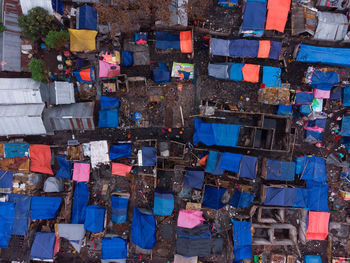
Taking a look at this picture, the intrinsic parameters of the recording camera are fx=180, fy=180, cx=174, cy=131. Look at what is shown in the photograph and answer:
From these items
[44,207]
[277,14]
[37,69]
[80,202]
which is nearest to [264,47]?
[277,14]

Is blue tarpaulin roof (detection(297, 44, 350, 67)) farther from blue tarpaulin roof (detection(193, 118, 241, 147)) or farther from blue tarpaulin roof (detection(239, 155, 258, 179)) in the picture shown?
blue tarpaulin roof (detection(239, 155, 258, 179))

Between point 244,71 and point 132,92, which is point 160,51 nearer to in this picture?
point 132,92

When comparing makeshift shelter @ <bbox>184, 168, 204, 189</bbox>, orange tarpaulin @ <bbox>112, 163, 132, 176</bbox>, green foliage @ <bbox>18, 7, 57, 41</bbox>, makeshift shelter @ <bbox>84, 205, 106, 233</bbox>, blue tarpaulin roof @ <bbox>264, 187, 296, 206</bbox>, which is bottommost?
makeshift shelter @ <bbox>84, 205, 106, 233</bbox>

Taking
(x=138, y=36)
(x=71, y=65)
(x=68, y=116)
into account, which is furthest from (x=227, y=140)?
(x=71, y=65)

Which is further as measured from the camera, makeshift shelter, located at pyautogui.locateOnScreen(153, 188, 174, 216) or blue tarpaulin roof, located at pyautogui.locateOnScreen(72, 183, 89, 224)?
blue tarpaulin roof, located at pyautogui.locateOnScreen(72, 183, 89, 224)

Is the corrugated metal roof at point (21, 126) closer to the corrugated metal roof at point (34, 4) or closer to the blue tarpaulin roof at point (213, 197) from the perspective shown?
the corrugated metal roof at point (34, 4)

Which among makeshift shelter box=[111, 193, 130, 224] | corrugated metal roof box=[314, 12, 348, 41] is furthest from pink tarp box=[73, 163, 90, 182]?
corrugated metal roof box=[314, 12, 348, 41]

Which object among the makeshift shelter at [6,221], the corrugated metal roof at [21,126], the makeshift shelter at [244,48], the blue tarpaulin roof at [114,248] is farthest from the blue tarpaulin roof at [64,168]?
the makeshift shelter at [244,48]
